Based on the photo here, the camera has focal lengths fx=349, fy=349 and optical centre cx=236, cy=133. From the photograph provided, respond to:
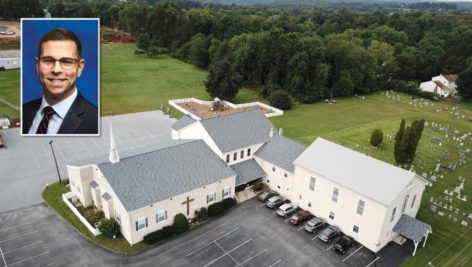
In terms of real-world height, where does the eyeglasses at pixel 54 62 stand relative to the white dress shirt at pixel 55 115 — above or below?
above

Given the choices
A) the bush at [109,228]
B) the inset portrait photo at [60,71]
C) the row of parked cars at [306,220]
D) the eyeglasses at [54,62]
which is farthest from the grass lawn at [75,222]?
the eyeglasses at [54,62]

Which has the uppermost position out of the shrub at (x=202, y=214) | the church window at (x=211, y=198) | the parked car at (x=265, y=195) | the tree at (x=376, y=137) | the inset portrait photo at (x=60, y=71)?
the inset portrait photo at (x=60, y=71)

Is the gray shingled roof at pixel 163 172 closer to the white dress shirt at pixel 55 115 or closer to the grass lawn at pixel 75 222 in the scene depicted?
the grass lawn at pixel 75 222

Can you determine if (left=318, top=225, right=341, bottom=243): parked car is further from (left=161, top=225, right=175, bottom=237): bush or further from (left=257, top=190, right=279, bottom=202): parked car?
(left=161, top=225, right=175, bottom=237): bush

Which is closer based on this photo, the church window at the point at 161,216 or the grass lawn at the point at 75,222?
the grass lawn at the point at 75,222

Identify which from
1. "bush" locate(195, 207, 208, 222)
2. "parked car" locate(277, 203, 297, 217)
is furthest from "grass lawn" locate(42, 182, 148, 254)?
"parked car" locate(277, 203, 297, 217)

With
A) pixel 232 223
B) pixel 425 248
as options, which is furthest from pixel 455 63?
pixel 232 223

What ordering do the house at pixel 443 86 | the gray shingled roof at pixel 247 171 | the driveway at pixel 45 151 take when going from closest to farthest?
the driveway at pixel 45 151
the gray shingled roof at pixel 247 171
the house at pixel 443 86

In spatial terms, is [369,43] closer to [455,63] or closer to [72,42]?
[455,63]
